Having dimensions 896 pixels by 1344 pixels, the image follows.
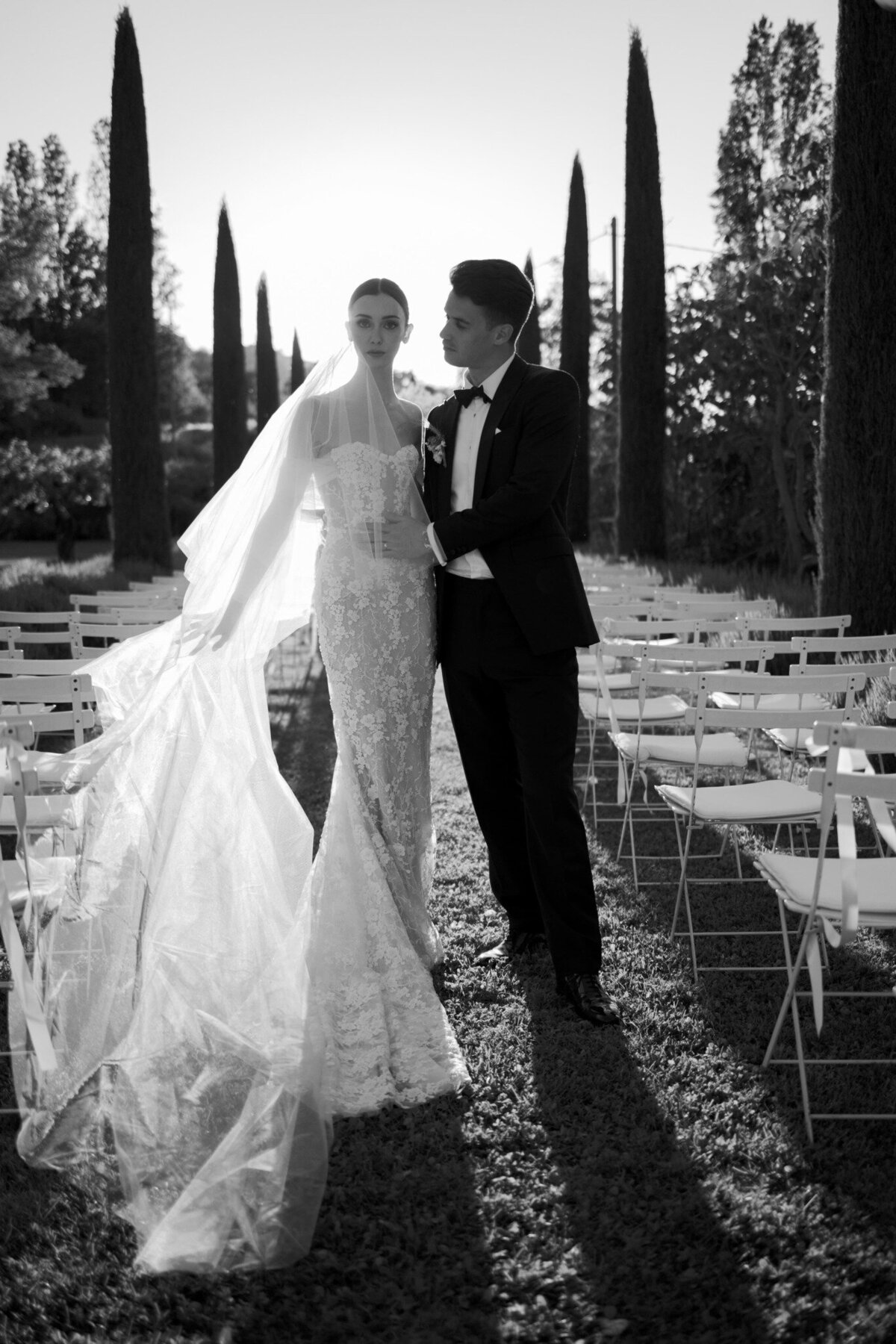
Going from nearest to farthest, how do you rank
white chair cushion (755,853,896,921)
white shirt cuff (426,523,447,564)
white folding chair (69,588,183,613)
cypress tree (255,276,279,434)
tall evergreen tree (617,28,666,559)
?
white chair cushion (755,853,896,921) → white shirt cuff (426,523,447,564) → white folding chair (69,588,183,613) → tall evergreen tree (617,28,666,559) → cypress tree (255,276,279,434)

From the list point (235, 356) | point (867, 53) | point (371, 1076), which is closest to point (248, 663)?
point (371, 1076)

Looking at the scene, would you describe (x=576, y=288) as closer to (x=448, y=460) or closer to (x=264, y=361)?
(x=264, y=361)

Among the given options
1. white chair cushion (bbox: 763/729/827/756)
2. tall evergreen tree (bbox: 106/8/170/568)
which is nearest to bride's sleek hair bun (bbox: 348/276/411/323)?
white chair cushion (bbox: 763/729/827/756)

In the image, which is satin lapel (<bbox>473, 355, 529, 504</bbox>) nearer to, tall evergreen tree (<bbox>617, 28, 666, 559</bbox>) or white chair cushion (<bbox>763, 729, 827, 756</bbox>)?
white chair cushion (<bbox>763, 729, 827, 756</bbox>)

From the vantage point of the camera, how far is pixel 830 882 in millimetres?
3000

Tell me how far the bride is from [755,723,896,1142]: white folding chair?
92cm

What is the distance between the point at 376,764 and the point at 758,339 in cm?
1859

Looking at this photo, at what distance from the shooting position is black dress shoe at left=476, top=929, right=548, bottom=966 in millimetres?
3855

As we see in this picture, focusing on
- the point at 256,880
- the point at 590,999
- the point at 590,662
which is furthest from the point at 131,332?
the point at 590,999

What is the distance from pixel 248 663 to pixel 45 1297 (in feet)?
5.91

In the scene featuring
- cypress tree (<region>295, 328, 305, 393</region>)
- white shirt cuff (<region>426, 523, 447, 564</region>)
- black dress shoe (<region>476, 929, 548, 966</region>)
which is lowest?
black dress shoe (<region>476, 929, 548, 966</region>)

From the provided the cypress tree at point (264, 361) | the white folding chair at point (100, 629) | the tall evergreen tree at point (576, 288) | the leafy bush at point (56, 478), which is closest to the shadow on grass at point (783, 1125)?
the white folding chair at point (100, 629)

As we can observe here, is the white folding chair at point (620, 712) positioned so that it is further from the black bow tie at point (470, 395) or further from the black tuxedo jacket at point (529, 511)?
the black bow tie at point (470, 395)

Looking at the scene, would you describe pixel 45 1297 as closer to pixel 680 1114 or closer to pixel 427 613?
pixel 680 1114
